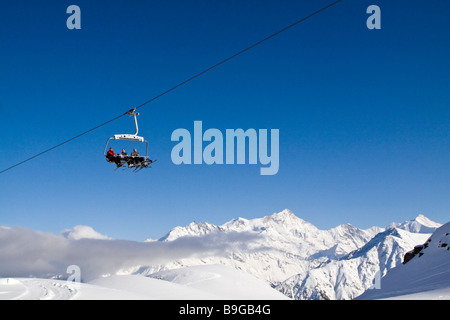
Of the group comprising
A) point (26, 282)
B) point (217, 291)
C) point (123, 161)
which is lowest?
point (217, 291)

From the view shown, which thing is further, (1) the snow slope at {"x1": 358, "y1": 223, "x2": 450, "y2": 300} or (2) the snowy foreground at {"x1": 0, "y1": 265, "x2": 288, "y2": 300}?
(1) the snow slope at {"x1": 358, "y1": 223, "x2": 450, "y2": 300}

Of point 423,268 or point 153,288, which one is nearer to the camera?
point 153,288

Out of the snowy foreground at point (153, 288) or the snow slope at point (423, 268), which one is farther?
the snow slope at point (423, 268)

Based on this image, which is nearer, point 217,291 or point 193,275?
point 217,291

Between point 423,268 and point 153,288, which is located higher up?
point 153,288

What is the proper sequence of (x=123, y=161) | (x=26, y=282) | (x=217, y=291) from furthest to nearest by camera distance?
1. (x=217, y=291)
2. (x=26, y=282)
3. (x=123, y=161)
